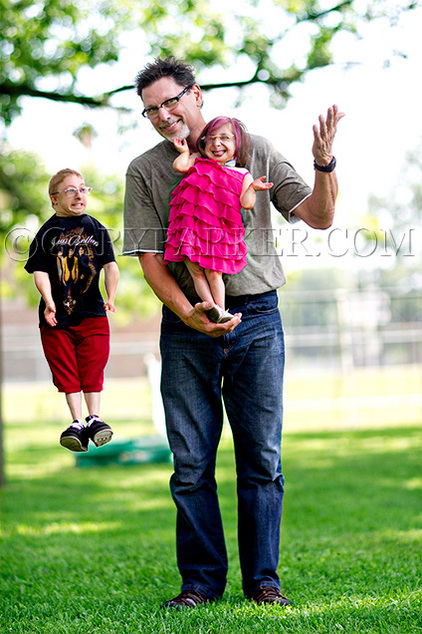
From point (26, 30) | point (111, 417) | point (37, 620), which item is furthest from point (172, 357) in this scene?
point (111, 417)

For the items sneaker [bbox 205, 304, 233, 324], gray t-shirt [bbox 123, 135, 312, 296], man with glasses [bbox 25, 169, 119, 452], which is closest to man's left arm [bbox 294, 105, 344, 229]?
gray t-shirt [bbox 123, 135, 312, 296]

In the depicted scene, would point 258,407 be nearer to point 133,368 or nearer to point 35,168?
point 35,168

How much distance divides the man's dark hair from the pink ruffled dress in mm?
395

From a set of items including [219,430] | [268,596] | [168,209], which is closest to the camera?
[168,209]

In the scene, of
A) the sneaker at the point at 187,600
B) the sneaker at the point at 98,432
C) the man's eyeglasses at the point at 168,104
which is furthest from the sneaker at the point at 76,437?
the man's eyeglasses at the point at 168,104

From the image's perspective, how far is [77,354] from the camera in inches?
132

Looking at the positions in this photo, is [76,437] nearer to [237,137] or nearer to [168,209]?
[168,209]

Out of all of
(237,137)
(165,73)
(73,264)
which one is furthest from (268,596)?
(165,73)

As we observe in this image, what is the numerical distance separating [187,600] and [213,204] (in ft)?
5.90

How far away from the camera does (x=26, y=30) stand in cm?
829

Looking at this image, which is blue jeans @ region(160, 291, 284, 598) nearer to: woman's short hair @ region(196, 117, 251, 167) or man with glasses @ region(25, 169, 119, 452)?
man with glasses @ region(25, 169, 119, 452)

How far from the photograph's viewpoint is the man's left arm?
318cm

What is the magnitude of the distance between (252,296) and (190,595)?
140cm

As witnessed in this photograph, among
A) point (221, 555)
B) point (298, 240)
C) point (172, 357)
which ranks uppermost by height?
point (298, 240)
